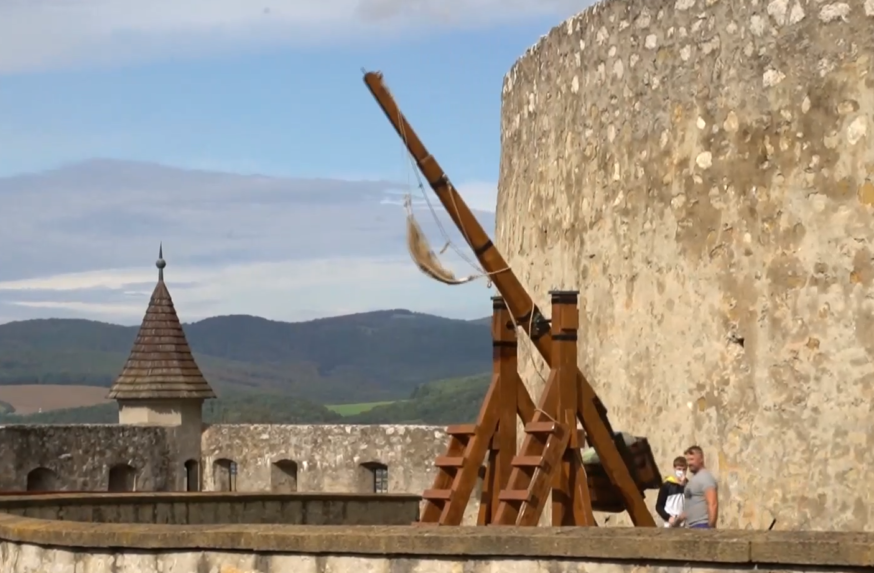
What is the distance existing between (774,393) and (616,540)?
3578 mm

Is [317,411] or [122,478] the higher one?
[122,478]

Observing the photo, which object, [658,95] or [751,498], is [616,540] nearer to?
[751,498]

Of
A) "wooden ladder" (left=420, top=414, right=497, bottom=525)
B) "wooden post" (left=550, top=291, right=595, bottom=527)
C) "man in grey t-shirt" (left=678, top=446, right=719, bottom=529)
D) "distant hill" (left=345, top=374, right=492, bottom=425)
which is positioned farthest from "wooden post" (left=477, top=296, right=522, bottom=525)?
"distant hill" (left=345, top=374, right=492, bottom=425)

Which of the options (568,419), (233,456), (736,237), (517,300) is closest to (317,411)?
(233,456)

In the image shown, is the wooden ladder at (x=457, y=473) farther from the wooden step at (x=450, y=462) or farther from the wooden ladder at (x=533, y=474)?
the wooden ladder at (x=533, y=474)

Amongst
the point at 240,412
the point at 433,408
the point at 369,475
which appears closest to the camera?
the point at 369,475

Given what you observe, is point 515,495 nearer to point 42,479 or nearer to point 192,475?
point 42,479

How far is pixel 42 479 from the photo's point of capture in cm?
2259

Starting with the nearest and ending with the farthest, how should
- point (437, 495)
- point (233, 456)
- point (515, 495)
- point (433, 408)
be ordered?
1. point (515, 495)
2. point (437, 495)
3. point (233, 456)
4. point (433, 408)

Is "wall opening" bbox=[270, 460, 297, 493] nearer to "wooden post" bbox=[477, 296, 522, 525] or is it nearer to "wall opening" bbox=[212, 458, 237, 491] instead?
"wall opening" bbox=[212, 458, 237, 491]

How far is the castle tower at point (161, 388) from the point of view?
2467cm

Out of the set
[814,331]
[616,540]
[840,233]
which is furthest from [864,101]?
[616,540]

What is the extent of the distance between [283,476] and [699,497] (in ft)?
45.8

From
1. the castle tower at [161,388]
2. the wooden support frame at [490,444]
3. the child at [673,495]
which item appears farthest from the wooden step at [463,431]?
the castle tower at [161,388]
